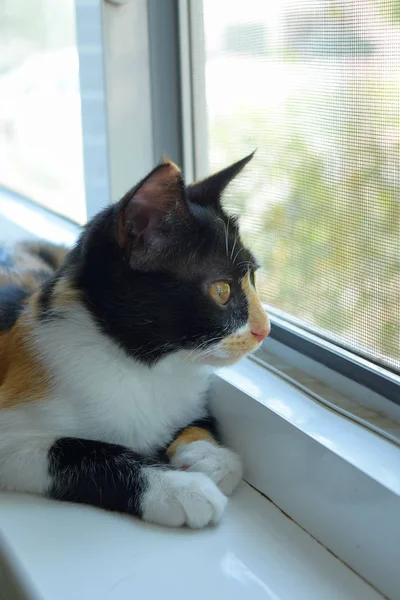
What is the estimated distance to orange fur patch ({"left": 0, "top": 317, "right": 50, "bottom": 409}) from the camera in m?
0.95

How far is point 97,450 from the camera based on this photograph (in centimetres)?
91

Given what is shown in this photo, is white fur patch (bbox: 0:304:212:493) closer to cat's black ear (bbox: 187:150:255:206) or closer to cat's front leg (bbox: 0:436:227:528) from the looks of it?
cat's front leg (bbox: 0:436:227:528)

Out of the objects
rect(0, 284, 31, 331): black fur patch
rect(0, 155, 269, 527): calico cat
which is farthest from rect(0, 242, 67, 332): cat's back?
rect(0, 155, 269, 527): calico cat

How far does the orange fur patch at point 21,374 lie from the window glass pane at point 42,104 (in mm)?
723

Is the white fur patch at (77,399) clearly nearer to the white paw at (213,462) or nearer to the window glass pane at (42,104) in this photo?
the white paw at (213,462)

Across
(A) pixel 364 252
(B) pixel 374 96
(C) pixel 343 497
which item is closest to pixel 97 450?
(C) pixel 343 497

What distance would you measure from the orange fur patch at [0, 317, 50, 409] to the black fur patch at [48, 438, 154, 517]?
9 centimetres

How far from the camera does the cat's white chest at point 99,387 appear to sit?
36.9 inches

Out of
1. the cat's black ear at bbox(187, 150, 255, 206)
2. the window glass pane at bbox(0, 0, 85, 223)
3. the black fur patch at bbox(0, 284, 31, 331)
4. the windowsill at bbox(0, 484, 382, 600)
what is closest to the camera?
the windowsill at bbox(0, 484, 382, 600)

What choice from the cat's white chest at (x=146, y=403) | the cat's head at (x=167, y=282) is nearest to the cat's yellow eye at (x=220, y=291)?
the cat's head at (x=167, y=282)

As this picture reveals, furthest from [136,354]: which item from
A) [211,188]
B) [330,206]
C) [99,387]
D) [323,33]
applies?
[323,33]

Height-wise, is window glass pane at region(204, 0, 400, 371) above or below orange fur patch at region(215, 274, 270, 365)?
above

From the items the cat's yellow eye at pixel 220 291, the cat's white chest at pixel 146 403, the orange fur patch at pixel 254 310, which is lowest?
the cat's white chest at pixel 146 403

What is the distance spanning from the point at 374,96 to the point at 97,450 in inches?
24.0
